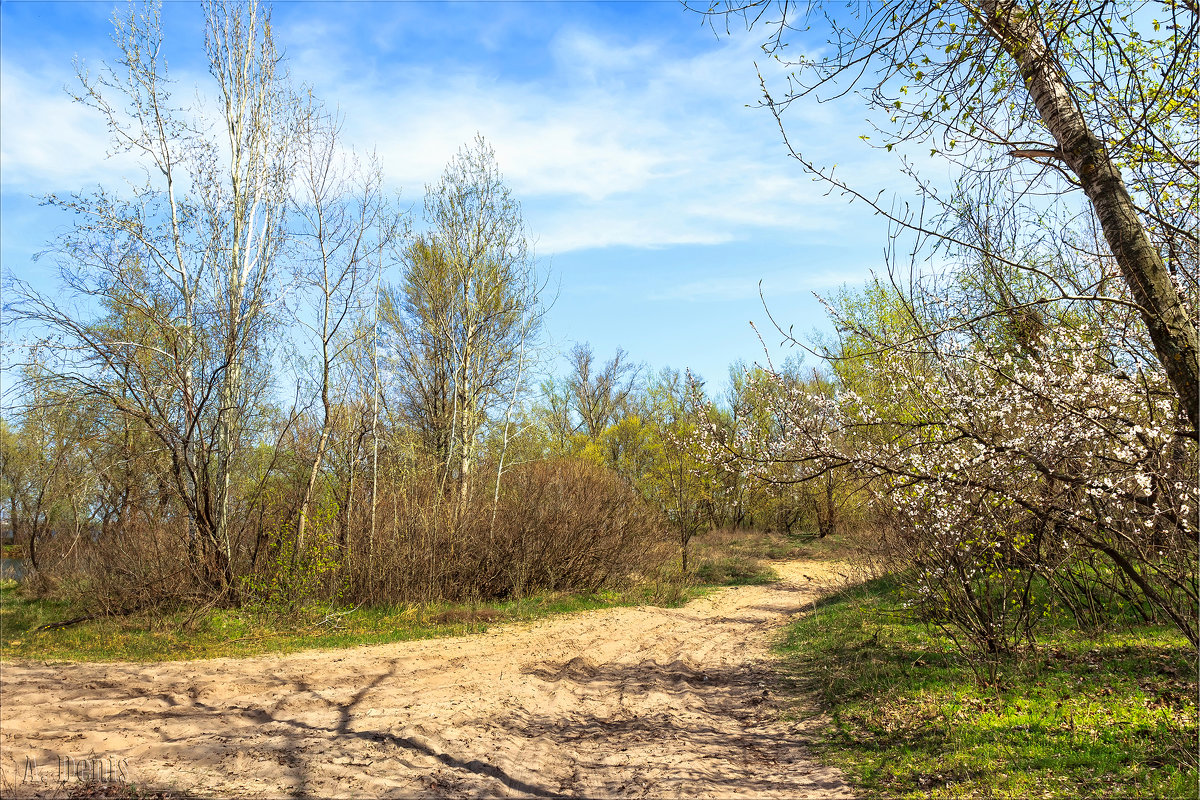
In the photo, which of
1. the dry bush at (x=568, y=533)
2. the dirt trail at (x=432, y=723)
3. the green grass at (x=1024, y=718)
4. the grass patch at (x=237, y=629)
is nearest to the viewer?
the green grass at (x=1024, y=718)

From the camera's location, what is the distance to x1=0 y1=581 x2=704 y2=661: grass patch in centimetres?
1020

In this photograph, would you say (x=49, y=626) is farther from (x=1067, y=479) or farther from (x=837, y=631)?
(x=1067, y=479)

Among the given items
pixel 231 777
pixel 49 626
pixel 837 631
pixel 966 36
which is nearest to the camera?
pixel 966 36

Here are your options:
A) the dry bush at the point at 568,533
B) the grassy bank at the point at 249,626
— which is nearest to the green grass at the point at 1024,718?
the grassy bank at the point at 249,626

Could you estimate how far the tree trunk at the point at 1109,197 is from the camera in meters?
4.12

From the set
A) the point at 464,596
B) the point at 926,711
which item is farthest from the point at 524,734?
the point at 464,596

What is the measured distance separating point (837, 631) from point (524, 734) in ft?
17.7

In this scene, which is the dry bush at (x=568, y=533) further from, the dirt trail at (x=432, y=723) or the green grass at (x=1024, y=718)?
the green grass at (x=1024, y=718)

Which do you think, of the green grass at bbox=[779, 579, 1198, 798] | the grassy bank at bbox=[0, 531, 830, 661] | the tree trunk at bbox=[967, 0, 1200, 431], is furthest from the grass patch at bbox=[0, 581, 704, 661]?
the tree trunk at bbox=[967, 0, 1200, 431]

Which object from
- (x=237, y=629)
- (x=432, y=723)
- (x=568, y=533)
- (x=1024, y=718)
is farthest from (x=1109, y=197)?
(x=568, y=533)

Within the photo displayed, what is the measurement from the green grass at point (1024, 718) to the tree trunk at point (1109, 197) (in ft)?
8.14

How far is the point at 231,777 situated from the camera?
18.2 ft

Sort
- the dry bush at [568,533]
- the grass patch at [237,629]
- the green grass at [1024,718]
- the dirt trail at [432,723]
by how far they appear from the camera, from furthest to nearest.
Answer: the dry bush at [568,533] < the grass patch at [237,629] < the dirt trail at [432,723] < the green grass at [1024,718]

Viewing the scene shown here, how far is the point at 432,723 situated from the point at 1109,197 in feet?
22.5
